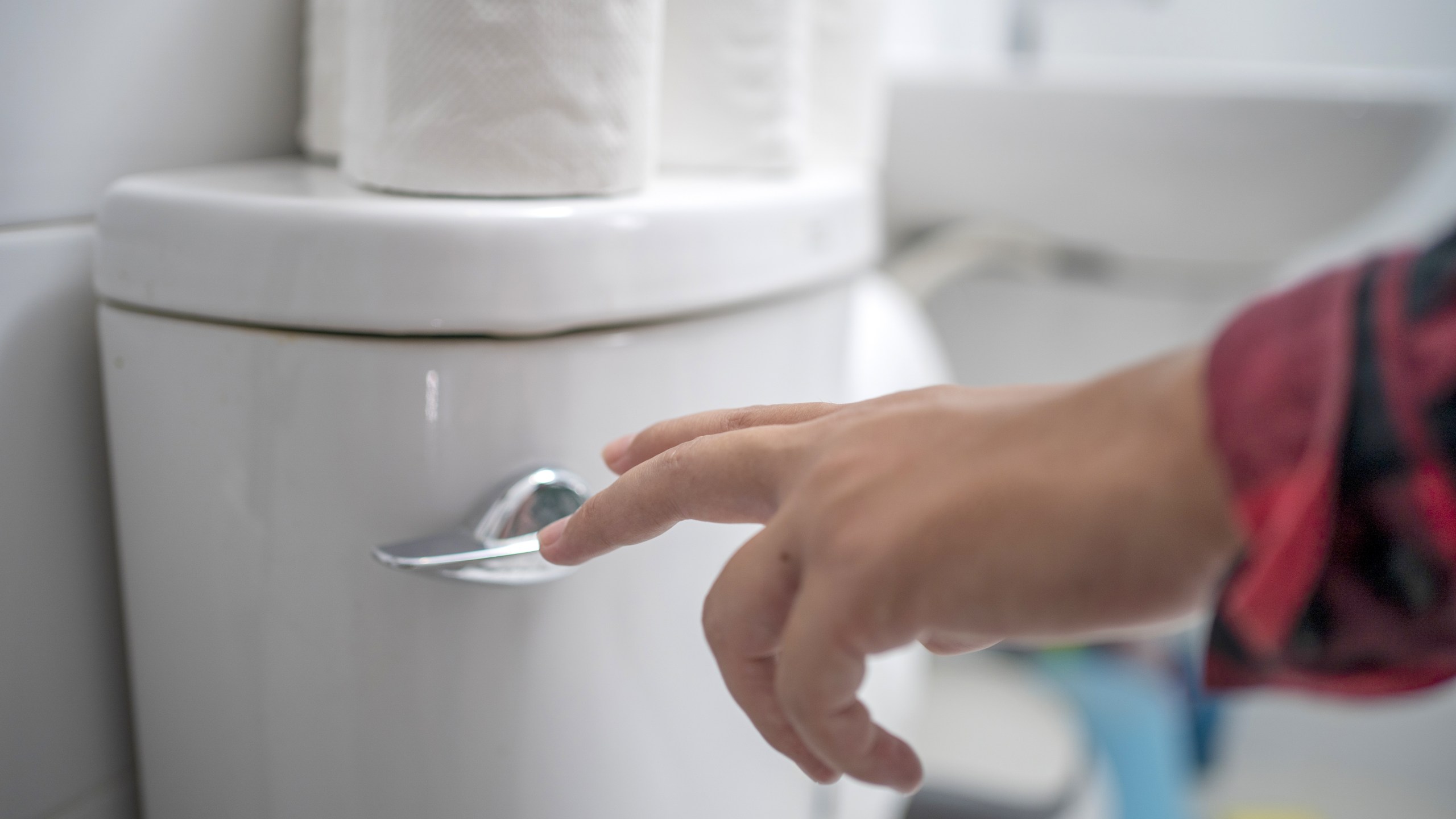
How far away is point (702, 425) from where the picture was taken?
27cm

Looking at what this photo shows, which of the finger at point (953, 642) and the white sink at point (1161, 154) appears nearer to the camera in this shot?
the finger at point (953, 642)

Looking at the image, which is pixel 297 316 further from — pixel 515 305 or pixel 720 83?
pixel 720 83

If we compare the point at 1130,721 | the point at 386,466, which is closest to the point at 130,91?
the point at 386,466

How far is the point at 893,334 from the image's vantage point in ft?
2.08

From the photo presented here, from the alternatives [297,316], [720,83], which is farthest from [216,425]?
[720,83]

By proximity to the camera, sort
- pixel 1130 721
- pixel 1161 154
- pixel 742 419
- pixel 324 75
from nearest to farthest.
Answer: pixel 742 419
pixel 324 75
pixel 1161 154
pixel 1130 721

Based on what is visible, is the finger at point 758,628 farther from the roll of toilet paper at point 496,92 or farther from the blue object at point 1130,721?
the blue object at point 1130,721

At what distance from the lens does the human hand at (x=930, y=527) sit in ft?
0.58

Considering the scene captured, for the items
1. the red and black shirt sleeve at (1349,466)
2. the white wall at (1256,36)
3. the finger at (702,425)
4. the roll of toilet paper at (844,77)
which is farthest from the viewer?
the white wall at (1256,36)

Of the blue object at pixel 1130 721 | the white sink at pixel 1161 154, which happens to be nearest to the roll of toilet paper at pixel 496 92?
the white sink at pixel 1161 154

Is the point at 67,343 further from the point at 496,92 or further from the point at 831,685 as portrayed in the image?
the point at 831,685

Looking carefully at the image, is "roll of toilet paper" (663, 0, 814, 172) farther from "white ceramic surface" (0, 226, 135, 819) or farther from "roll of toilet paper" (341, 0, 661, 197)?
"white ceramic surface" (0, 226, 135, 819)

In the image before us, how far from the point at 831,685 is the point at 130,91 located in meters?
0.33

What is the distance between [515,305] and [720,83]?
17 cm
